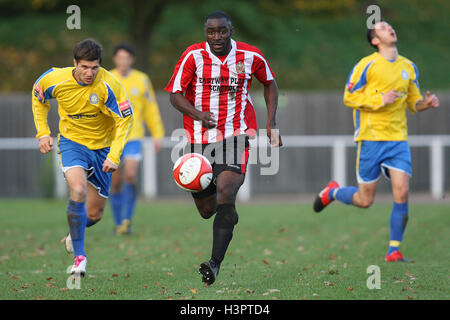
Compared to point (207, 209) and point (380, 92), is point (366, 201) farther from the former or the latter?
point (207, 209)

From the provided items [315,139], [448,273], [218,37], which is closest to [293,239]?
[448,273]

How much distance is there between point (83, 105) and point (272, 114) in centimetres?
186

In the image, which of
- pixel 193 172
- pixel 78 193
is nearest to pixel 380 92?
pixel 193 172

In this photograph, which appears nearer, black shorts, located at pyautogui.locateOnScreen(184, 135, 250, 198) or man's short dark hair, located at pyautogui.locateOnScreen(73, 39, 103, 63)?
black shorts, located at pyautogui.locateOnScreen(184, 135, 250, 198)

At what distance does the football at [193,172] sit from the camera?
658cm

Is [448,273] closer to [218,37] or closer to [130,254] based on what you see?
[218,37]

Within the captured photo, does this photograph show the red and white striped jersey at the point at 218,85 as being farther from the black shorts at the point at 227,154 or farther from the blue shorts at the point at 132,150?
the blue shorts at the point at 132,150

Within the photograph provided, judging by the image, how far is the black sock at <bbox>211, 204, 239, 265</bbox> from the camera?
632 centimetres

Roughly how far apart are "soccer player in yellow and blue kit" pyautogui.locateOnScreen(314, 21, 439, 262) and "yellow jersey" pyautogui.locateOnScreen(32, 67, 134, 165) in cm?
264

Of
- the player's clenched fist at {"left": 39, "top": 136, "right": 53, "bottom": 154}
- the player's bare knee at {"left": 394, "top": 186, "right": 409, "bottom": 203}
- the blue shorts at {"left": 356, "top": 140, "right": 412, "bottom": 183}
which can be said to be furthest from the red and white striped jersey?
the player's bare knee at {"left": 394, "top": 186, "right": 409, "bottom": 203}

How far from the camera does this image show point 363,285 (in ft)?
21.2

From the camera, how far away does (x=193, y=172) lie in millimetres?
6574

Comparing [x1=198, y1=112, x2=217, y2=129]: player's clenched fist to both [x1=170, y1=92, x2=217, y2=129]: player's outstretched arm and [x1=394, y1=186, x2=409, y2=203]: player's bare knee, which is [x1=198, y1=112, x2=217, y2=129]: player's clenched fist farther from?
[x1=394, y1=186, x2=409, y2=203]: player's bare knee

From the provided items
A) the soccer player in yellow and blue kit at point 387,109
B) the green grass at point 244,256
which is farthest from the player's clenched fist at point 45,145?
the soccer player in yellow and blue kit at point 387,109
